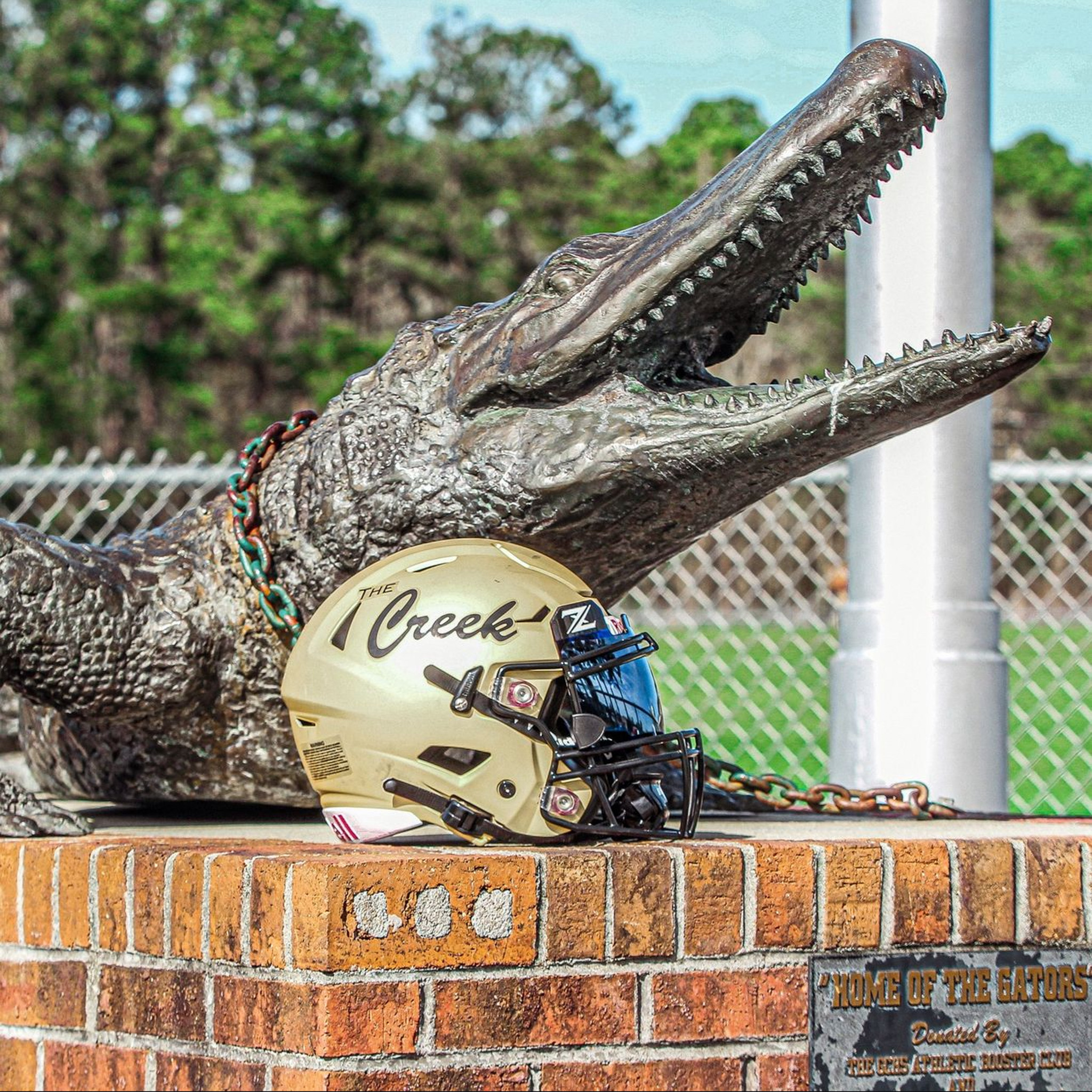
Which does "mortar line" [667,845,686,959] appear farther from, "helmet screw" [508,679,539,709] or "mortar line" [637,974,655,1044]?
"helmet screw" [508,679,539,709]

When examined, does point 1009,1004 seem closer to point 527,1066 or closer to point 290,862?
point 527,1066

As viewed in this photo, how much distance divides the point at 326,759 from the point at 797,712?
20.7 ft

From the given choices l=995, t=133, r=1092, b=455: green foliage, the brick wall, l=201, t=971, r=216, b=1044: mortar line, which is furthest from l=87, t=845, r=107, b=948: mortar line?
l=995, t=133, r=1092, b=455: green foliage

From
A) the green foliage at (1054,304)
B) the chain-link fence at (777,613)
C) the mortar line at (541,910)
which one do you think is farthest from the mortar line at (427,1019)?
the green foliage at (1054,304)

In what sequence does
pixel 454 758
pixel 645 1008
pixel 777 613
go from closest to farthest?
pixel 645 1008, pixel 454 758, pixel 777 613

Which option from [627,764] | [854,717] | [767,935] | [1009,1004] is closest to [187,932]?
[627,764]

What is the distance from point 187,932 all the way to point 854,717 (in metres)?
2.22

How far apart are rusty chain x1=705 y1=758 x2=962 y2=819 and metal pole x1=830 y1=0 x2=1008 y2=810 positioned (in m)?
0.92

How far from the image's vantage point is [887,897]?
204cm

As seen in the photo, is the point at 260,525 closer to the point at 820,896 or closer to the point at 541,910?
the point at 541,910

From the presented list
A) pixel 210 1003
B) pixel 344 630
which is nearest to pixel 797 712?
pixel 344 630

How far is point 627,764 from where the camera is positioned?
6.50ft

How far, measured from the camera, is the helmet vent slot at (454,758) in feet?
6.59

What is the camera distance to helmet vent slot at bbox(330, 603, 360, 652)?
215 cm
